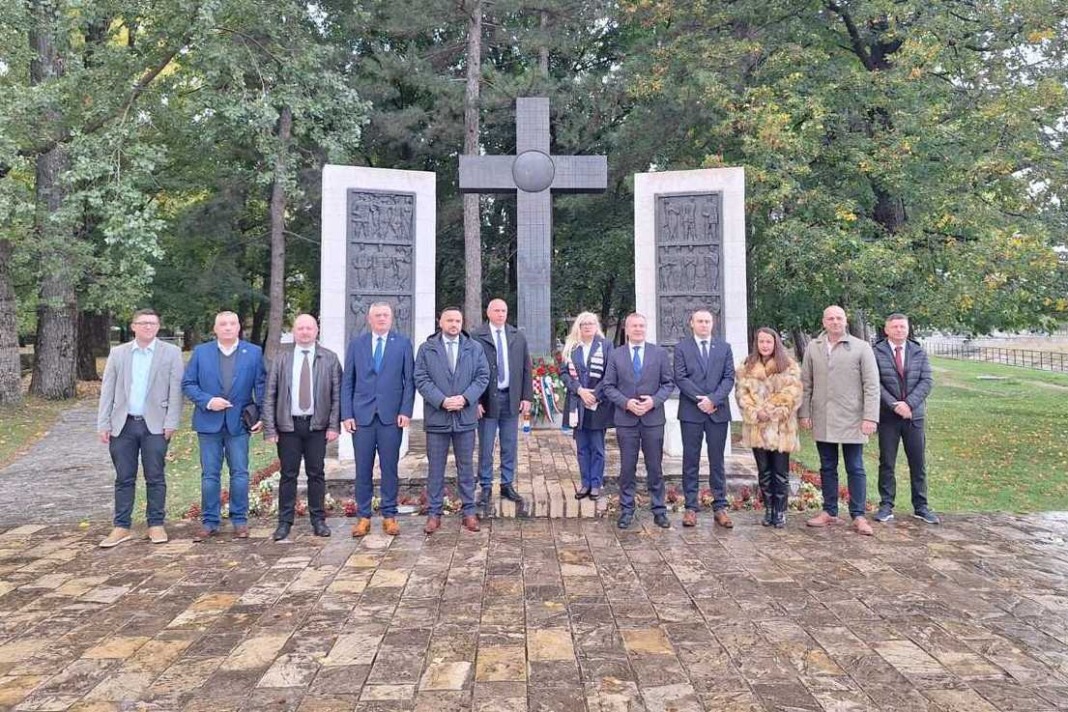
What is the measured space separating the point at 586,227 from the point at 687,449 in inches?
568

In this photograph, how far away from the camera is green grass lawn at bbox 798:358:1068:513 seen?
288 inches

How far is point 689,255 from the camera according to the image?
26.1ft

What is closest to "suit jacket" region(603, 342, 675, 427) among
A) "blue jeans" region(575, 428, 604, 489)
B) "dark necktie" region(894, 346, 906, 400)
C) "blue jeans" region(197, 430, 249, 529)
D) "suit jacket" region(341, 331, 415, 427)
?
"blue jeans" region(575, 428, 604, 489)

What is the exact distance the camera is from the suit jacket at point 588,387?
5.66 m

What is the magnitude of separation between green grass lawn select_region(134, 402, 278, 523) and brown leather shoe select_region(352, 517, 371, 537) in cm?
212

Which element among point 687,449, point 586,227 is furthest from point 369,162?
point 687,449

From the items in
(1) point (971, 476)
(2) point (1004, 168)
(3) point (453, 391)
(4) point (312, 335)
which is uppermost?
(2) point (1004, 168)

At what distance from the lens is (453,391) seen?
530 centimetres

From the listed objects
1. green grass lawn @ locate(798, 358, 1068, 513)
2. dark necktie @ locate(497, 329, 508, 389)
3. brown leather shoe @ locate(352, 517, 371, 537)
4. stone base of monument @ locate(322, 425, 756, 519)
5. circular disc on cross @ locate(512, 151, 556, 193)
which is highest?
circular disc on cross @ locate(512, 151, 556, 193)

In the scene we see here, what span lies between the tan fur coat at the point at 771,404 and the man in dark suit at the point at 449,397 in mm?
2206

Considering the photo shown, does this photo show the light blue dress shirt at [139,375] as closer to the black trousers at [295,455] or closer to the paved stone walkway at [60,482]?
the black trousers at [295,455]

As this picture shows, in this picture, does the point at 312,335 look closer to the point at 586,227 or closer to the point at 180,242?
the point at 586,227

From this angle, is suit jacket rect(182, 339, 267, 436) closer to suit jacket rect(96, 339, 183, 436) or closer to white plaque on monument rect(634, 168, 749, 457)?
suit jacket rect(96, 339, 183, 436)

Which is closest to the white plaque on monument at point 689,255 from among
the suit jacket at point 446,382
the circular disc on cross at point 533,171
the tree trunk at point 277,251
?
the circular disc on cross at point 533,171
